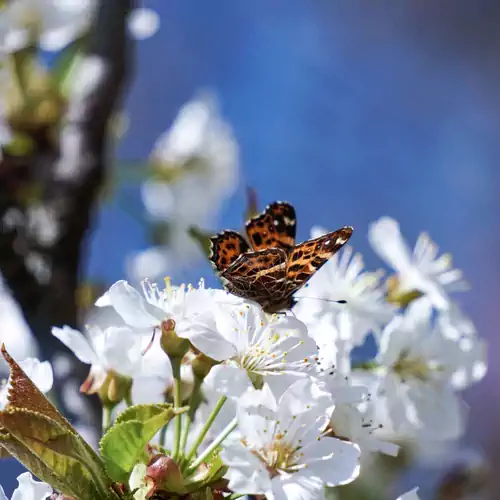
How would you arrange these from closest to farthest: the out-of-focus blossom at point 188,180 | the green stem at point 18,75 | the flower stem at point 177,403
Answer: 1. the flower stem at point 177,403
2. the green stem at point 18,75
3. the out-of-focus blossom at point 188,180

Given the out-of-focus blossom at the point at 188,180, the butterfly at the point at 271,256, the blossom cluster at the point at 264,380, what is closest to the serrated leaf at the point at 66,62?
the out-of-focus blossom at the point at 188,180

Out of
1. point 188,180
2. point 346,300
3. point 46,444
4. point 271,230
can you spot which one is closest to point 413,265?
point 346,300

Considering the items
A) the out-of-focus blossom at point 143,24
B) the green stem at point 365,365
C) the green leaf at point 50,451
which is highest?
the out-of-focus blossom at point 143,24

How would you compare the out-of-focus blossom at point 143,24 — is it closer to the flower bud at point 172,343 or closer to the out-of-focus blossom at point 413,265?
the out-of-focus blossom at point 413,265

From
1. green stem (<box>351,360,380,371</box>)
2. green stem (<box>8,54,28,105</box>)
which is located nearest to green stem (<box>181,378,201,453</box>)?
green stem (<box>351,360,380,371</box>)

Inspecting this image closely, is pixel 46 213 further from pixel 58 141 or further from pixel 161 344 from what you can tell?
pixel 161 344

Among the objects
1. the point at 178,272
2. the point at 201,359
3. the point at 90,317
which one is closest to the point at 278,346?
the point at 201,359

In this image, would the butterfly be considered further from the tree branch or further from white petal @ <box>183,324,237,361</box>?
the tree branch
